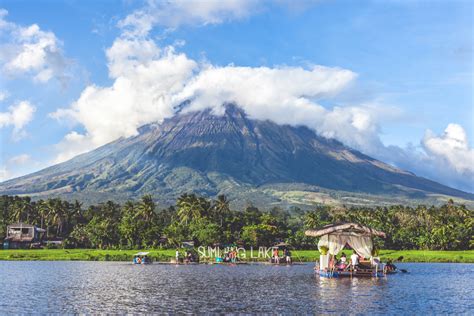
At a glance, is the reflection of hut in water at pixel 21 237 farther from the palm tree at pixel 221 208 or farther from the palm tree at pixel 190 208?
the palm tree at pixel 221 208

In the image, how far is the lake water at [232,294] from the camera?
91.4 ft

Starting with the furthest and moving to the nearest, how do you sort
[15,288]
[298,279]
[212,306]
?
[298,279] < [15,288] < [212,306]

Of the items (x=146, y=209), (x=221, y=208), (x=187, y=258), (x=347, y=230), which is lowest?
(x=187, y=258)

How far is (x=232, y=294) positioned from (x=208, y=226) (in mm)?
54527

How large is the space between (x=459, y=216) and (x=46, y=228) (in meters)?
77.8

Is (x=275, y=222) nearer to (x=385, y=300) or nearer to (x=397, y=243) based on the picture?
(x=397, y=243)

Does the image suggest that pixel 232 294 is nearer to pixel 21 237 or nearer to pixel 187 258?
pixel 187 258

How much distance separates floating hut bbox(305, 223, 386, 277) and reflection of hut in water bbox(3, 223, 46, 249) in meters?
63.1

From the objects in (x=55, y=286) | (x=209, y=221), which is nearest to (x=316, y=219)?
(x=209, y=221)

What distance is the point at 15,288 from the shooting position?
36438 millimetres

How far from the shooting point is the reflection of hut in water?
9700cm

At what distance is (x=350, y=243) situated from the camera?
159ft

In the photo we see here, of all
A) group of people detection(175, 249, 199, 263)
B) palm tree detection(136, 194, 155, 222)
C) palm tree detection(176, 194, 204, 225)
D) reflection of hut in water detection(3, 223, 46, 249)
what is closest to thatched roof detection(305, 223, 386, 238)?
group of people detection(175, 249, 199, 263)

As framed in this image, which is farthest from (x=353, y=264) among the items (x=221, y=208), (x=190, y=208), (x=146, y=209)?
(x=146, y=209)
